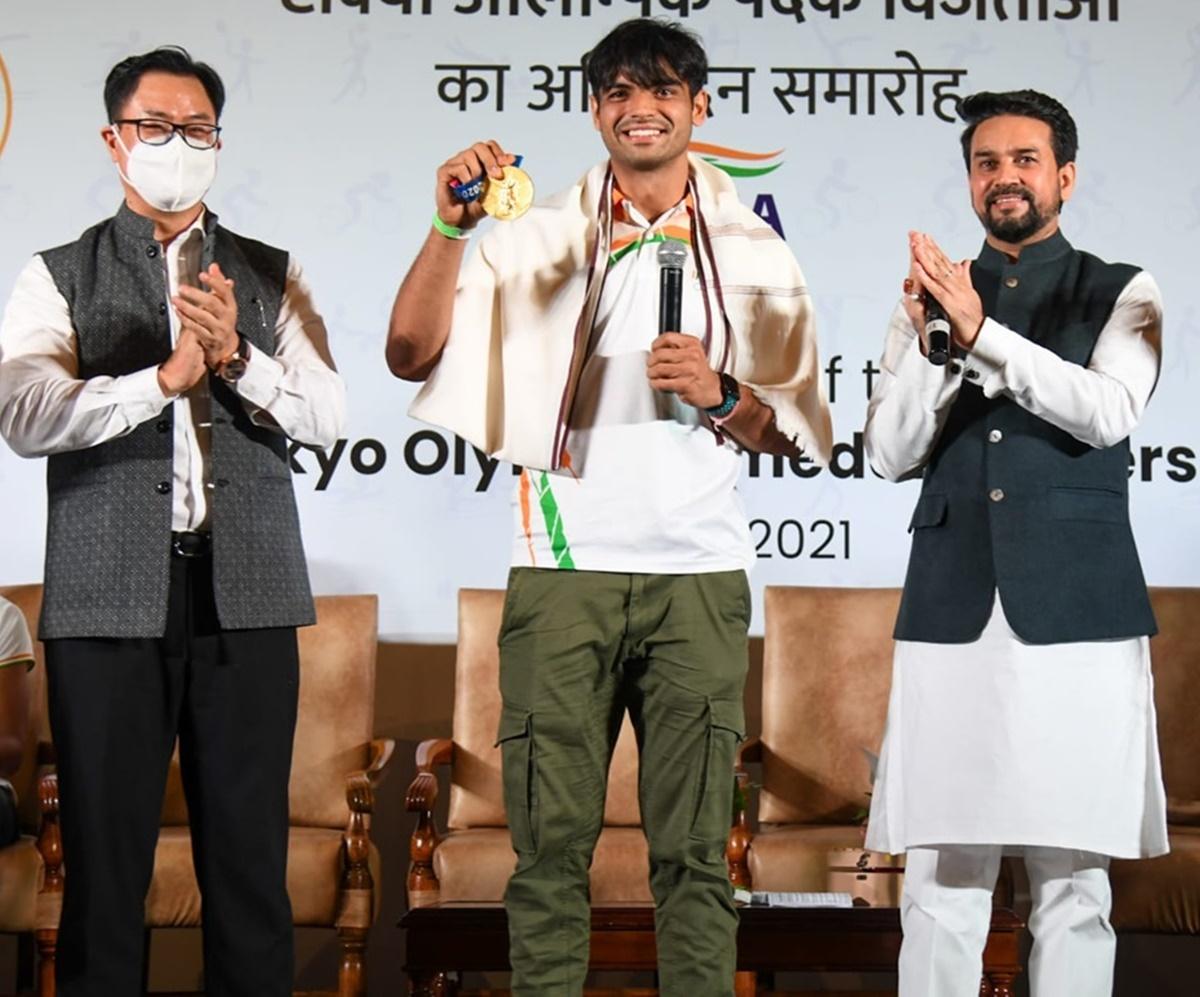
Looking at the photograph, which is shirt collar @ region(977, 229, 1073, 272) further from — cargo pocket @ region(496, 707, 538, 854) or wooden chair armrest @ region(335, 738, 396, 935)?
wooden chair armrest @ region(335, 738, 396, 935)

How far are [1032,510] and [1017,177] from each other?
A: 62 centimetres

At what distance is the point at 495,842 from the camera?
3.99 metres

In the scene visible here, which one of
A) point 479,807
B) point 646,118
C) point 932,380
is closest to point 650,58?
point 646,118

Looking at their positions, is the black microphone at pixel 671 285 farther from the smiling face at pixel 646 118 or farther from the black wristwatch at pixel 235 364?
the black wristwatch at pixel 235 364

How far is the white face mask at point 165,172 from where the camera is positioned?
118 inches

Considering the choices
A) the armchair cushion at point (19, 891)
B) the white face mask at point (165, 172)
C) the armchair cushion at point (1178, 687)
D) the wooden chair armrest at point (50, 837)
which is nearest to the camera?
the white face mask at point (165, 172)

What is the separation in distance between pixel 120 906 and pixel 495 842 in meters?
1.33

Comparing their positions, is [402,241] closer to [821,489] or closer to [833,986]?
[821,489]

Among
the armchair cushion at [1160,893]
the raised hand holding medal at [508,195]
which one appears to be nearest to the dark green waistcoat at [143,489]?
the raised hand holding medal at [508,195]

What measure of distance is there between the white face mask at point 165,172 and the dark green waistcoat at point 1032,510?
1450 mm

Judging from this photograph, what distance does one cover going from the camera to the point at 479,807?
425 centimetres

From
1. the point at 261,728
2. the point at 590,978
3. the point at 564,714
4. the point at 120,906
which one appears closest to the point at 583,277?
the point at 564,714

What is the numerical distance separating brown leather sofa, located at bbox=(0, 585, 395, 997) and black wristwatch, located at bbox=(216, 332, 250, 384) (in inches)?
49.2

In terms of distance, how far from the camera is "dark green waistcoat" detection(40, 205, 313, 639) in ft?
9.23
